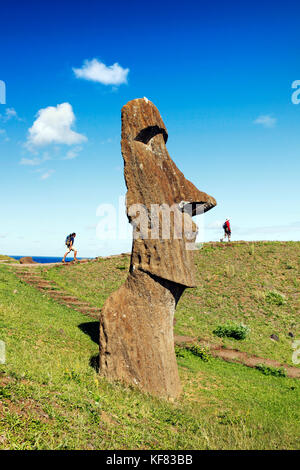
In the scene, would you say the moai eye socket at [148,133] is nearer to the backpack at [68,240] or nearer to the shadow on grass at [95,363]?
the shadow on grass at [95,363]

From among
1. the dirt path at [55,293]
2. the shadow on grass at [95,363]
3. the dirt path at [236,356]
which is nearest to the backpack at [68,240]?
the dirt path at [55,293]

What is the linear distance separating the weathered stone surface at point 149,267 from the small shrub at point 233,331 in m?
6.24

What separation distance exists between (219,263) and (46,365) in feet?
54.2

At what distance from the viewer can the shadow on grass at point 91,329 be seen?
1161 cm

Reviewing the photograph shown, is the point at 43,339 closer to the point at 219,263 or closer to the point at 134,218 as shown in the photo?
the point at 134,218

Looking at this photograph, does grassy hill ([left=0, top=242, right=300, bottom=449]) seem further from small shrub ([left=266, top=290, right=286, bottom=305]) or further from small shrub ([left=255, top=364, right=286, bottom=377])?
small shrub ([left=255, top=364, right=286, bottom=377])

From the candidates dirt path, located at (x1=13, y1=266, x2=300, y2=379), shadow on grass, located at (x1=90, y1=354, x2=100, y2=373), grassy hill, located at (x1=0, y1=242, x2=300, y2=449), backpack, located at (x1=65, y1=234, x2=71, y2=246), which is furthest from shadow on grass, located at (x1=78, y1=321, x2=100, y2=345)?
A: backpack, located at (x1=65, y1=234, x2=71, y2=246)

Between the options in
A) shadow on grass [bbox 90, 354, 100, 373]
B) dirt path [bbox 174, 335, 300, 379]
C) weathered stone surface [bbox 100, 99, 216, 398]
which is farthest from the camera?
dirt path [bbox 174, 335, 300, 379]

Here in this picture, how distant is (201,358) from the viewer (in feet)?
39.2

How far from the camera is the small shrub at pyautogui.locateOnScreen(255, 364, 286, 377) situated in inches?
440

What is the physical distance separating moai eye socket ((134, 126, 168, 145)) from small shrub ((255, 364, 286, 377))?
26.9 feet
